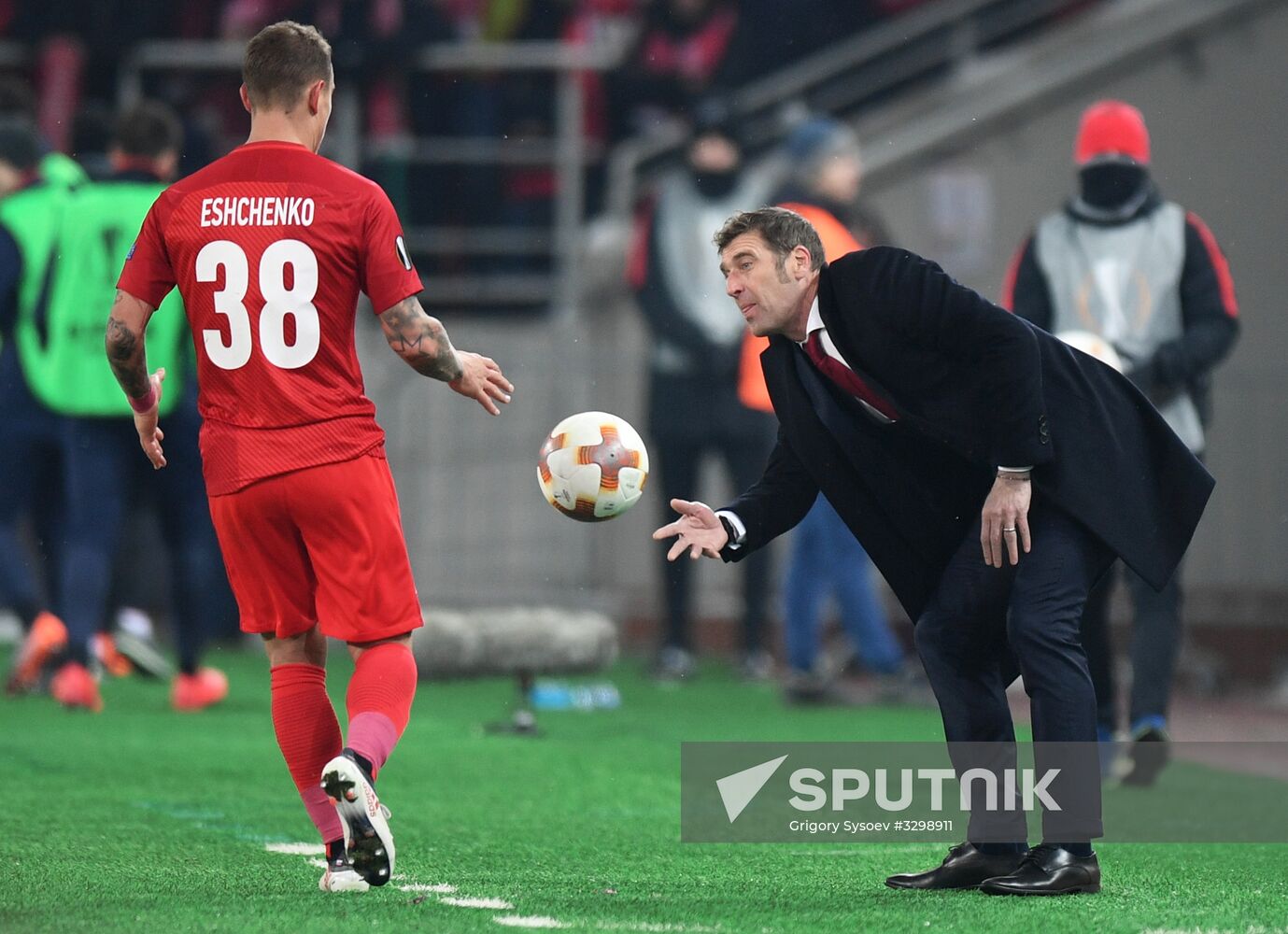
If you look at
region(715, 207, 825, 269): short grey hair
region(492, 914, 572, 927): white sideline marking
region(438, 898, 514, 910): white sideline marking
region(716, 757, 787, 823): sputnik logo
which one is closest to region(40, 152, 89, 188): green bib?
region(716, 757, 787, 823): sputnik logo

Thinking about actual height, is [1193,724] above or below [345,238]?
below

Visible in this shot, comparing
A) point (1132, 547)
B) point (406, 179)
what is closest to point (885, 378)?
point (1132, 547)

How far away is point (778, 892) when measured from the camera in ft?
16.0

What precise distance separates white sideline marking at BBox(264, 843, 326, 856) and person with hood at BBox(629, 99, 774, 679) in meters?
5.79

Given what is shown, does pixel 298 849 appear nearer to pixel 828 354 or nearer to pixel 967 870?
pixel 967 870

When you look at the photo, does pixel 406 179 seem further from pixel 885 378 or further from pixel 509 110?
pixel 885 378

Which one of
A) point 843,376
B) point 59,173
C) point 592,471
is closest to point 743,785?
point 592,471

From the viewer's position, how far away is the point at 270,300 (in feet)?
15.4

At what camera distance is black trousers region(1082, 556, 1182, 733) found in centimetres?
736

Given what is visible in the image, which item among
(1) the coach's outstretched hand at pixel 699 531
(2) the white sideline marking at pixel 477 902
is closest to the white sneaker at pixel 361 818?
(2) the white sideline marking at pixel 477 902

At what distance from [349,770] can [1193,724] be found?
20.7 feet

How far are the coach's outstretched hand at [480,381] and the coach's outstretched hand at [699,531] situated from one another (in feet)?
1.69

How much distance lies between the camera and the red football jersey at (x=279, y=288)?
4.70 meters

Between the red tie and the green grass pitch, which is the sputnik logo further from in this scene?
the red tie
